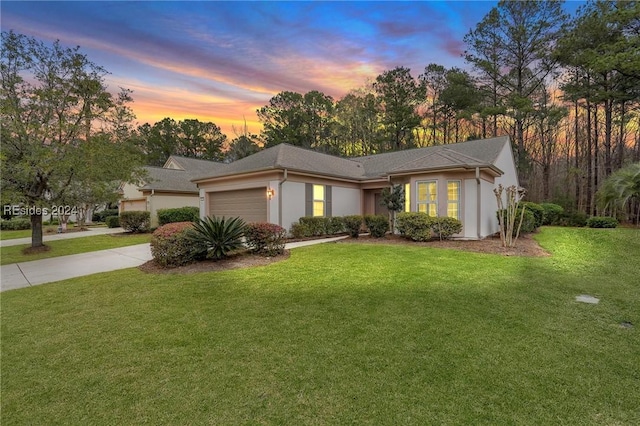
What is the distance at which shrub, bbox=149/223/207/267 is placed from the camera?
7.26 m

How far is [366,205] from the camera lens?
1625 centimetres

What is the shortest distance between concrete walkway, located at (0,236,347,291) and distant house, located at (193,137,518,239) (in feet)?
16.2

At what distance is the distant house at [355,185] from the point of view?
11.3m

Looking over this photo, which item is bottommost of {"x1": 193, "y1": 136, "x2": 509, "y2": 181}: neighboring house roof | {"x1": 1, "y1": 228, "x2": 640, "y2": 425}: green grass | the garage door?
{"x1": 1, "y1": 228, "x2": 640, "y2": 425}: green grass

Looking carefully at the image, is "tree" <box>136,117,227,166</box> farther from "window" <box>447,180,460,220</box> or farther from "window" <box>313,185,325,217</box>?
"window" <box>447,180,460,220</box>

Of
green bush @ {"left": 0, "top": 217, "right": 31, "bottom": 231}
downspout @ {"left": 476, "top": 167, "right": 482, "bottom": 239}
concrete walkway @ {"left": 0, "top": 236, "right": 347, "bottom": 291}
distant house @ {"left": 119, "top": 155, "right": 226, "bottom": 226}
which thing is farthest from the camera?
green bush @ {"left": 0, "top": 217, "right": 31, "bottom": 231}

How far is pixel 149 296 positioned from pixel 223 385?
3260mm

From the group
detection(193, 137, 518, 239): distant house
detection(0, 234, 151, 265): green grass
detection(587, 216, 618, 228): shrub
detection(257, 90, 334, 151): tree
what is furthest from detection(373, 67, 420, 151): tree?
detection(0, 234, 151, 265): green grass

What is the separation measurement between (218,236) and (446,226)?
769 centimetres

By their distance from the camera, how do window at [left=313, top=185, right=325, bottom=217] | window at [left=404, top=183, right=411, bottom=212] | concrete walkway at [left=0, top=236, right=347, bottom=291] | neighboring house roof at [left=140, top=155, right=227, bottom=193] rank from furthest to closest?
1. neighboring house roof at [left=140, top=155, right=227, bottom=193]
2. window at [left=313, top=185, right=325, bottom=217]
3. window at [left=404, top=183, right=411, bottom=212]
4. concrete walkway at [left=0, top=236, right=347, bottom=291]

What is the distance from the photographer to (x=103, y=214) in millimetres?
27547

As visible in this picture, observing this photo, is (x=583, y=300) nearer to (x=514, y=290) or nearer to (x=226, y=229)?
(x=514, y=290)

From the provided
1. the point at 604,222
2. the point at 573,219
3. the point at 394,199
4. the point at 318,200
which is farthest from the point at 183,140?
the point at 604,222

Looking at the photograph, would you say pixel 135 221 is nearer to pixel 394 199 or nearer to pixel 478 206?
pixel 394 199
